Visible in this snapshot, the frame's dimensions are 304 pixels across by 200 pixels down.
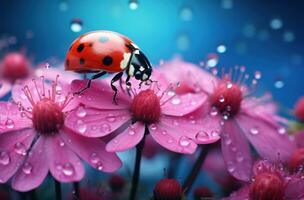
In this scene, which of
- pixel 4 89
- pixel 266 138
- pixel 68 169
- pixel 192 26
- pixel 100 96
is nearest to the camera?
pixel 68 169

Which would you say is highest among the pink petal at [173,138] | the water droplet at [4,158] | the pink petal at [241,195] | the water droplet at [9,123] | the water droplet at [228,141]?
the water droplet at [9,123]

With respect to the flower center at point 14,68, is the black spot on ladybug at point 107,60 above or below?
above

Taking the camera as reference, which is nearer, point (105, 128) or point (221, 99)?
point (105, 128)

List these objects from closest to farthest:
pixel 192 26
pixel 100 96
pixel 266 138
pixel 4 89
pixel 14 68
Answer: pixel 100 96 < pixel 266 138 < pixel 4 89 < pixel 14 68 < pixel 192 26

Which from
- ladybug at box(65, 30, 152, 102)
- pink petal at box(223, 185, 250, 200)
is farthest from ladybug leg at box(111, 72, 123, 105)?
pink petal at box(223, 185, 250, 200)

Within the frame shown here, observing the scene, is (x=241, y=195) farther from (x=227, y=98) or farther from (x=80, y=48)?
(x=80, y=48)

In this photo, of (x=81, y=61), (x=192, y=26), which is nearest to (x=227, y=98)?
(x=81, y=61)

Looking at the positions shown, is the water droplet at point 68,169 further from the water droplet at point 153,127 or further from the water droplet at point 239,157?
the water droplet at point 239,157

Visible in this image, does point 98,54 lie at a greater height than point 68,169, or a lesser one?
greater

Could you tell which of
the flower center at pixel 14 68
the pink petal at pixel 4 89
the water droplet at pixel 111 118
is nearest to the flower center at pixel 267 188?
the water droplet at pixel 111 118
